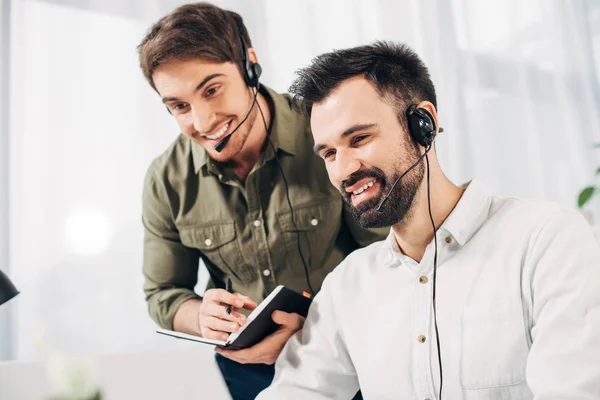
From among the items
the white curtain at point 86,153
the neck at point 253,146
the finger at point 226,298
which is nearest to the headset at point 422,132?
the finger at point 226,298

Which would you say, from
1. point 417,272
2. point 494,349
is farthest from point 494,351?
point 417,272

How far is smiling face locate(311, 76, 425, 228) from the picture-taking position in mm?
1155

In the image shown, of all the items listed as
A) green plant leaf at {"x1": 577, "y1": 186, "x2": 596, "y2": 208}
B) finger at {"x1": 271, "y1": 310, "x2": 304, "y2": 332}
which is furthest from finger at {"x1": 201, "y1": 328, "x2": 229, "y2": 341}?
green plant leaf at {"x1": 577, "y1": 186, "x2": 596, "y2": 208}

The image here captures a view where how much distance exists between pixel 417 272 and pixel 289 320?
318 millimetres

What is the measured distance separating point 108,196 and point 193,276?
39cm

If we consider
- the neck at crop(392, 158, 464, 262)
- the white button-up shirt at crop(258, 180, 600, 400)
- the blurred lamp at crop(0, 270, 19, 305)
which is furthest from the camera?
the neck at crop(392, 158, 464, 262)

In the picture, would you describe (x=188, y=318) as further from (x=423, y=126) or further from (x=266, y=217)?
(x=423, y=126)

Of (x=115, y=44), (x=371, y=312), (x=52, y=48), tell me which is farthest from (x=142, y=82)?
(x=371, y=312)

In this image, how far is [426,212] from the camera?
119 centimetres

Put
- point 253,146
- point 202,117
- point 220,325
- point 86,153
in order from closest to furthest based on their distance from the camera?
point 220,325 < point 202,117 < point 253,146 < point 86,153

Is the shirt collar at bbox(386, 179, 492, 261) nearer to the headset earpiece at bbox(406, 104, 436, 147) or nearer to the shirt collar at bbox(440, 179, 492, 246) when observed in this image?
the shirt collar at bbox(440, 179, 492, 246)

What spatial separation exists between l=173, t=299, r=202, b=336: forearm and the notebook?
19 centimetres

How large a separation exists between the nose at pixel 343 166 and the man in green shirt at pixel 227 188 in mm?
370

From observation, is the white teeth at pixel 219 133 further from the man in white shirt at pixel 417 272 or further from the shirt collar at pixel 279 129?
the man in white shirt at pixel 417 272
